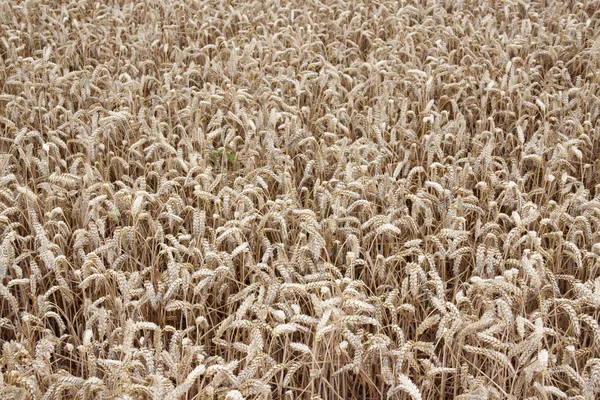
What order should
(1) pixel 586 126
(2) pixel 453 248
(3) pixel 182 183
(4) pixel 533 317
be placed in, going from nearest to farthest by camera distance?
(4) pixel 533 317
(2) pixel 453 248
(3) pixel 182 183
(1) pixel 586 126

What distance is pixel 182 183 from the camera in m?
2.89

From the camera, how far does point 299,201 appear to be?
274 cm

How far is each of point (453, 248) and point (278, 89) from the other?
1.45m

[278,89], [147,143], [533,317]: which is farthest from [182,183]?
[533,317]

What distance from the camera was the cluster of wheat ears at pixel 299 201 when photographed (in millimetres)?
1944

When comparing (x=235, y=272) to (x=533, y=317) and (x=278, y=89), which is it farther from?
(x=278, y=89)

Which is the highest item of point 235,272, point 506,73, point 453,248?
point 506,73

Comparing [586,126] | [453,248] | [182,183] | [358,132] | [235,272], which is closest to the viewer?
[453,248]

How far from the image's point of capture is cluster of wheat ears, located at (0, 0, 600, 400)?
1.94 metres

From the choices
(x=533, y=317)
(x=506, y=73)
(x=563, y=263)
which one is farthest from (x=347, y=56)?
(x=533, y=317)

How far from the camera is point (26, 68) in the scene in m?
3.64

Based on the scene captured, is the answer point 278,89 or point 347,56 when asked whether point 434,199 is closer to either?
point 278,89

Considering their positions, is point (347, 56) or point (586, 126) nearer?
point (586, 126)

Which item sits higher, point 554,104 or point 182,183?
point 554,104
